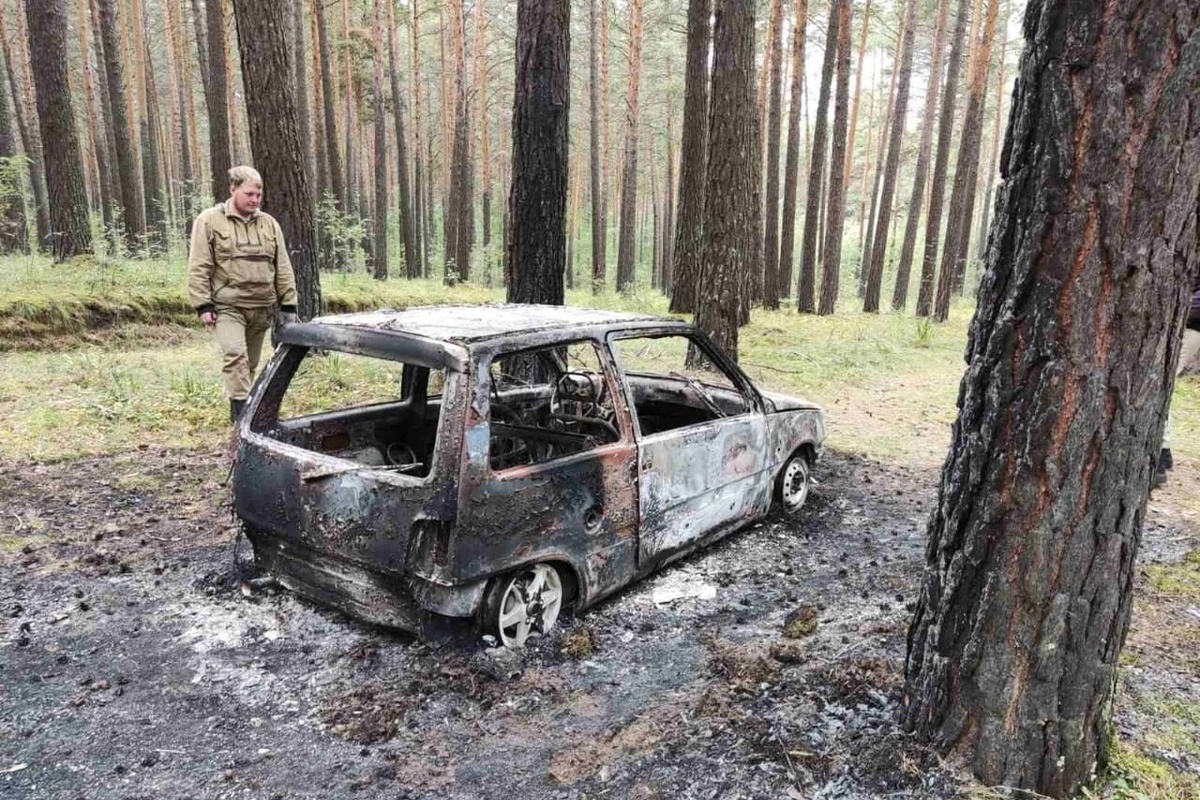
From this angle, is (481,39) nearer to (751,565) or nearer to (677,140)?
(677,140)

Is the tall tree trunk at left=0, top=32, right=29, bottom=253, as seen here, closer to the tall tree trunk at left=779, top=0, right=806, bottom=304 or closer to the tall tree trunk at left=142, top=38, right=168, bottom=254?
the tall tree trunk at left=142, top=38, right=168, bottom=254

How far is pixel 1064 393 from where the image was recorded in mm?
2154

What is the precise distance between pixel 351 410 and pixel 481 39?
24.4 metres

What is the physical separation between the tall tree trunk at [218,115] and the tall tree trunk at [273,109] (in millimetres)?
4138

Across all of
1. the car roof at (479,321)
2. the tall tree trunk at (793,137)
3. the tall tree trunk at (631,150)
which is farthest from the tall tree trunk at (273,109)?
the tall tree trunk at (631,150)

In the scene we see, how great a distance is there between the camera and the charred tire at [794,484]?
556 cm

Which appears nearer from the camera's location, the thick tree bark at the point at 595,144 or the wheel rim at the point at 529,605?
the wheel rim at the point at 529,605

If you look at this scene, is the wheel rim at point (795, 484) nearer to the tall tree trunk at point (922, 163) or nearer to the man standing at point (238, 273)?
the man standing at point (238, 273)

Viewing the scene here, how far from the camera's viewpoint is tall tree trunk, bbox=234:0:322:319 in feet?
27.7

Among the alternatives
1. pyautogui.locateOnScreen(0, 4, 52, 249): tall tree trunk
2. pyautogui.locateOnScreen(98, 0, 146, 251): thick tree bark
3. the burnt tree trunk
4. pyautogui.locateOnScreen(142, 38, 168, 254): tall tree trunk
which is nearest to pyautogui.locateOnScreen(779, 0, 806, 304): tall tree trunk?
pyautogui.locateOnScreen(98, 0, 146, 251): thick tree bark

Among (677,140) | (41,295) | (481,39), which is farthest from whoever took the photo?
(677,140)

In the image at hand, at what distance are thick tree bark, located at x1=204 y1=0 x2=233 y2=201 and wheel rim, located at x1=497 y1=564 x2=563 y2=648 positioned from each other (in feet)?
35.8

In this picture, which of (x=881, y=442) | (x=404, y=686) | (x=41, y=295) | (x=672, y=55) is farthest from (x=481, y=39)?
(x=404, y=686)

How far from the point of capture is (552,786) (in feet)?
8.82
